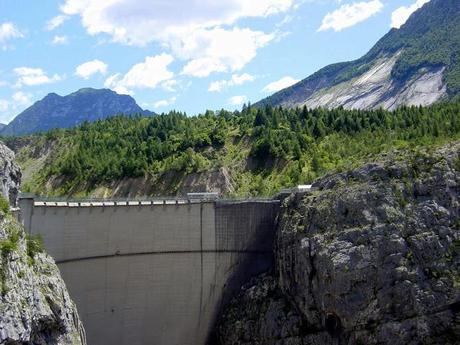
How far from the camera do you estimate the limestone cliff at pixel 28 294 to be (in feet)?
122

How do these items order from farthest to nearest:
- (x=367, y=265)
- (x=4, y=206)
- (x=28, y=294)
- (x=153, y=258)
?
(x=153, y=258), (x=367, y=265), (x=4, y=206), (x=28, y=294)

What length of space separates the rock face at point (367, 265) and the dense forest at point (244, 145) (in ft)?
33.0

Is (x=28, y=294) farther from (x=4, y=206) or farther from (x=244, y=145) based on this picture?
(x=244, y=145)

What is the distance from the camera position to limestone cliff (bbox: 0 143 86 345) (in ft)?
122

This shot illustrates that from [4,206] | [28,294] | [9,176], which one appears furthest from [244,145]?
[28,294]

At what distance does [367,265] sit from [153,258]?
21015 mm

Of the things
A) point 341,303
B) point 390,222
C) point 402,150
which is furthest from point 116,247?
point 402,150

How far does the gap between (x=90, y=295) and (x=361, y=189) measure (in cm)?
2752

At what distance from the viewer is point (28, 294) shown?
39.9m

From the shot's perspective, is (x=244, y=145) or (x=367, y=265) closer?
(x=367, y=265)

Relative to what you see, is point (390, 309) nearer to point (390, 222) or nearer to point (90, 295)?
point (390, 222)

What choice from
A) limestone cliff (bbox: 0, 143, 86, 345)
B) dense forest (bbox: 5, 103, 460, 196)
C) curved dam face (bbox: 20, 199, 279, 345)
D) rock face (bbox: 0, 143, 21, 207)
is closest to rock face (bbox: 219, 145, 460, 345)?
curved dam face (bbox: 20, 199, 279, 345)

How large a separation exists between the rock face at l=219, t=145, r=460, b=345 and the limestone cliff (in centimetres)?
2013

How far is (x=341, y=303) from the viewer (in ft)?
174
